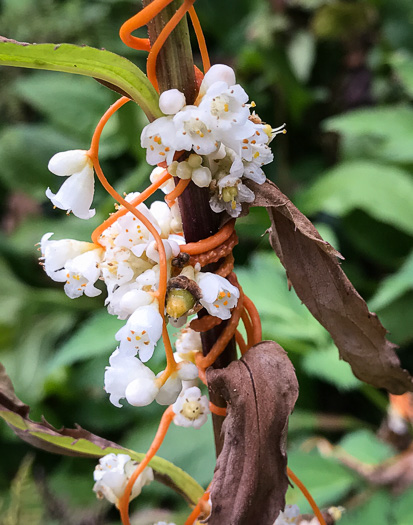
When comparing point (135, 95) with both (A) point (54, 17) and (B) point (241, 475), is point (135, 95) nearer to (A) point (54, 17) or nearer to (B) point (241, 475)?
(B) point (241, 475)

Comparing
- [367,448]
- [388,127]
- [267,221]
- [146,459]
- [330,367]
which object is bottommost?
[367,448]

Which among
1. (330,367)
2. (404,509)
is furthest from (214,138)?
(330,367)

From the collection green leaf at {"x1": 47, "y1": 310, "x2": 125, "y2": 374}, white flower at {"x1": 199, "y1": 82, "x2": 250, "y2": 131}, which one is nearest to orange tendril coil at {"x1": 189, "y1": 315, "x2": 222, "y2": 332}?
white flower at {"x1": 199, "y1": 82, "x2": 250, "y2": 131}

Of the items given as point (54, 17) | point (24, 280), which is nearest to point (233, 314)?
point (24, 280)

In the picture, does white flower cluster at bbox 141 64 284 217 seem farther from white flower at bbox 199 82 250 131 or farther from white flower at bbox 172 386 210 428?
white flower at bbox 172 386 210 428

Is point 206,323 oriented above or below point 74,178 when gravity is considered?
below

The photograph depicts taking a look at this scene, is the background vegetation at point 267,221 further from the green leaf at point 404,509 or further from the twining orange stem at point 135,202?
the twining orange stem at point 135,202

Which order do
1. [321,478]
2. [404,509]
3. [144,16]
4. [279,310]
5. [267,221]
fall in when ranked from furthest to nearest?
[267,221] → [279,310] → [321,478] → [404,509] → [144,16]

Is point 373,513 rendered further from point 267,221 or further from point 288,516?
point 267,221
